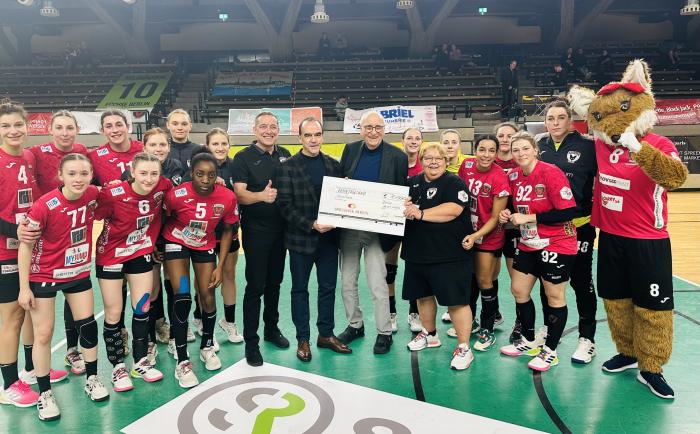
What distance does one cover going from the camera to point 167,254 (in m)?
3.46

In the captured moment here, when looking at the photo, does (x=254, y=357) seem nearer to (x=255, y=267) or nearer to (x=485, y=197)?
(x=255, y=267)

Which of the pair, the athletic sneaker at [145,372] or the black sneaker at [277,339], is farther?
the black sneaker at [277,339]

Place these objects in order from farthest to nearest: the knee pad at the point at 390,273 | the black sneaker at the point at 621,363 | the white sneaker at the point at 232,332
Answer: the knee pad at the point at 390,273 < the white sneaker at the point at 232,332 < the black sneaker at the point at 621,363

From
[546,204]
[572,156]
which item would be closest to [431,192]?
[546,204]

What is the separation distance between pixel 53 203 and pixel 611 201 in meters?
3.63

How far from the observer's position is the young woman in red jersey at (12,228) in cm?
307

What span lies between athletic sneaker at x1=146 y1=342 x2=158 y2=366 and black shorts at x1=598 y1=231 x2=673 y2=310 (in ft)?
11.3

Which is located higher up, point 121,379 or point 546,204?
point 546,204

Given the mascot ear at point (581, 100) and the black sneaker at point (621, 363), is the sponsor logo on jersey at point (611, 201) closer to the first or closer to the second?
the mascot ear at point (581, 100)

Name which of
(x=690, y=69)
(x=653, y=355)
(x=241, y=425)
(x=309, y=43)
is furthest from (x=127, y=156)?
(x=690, y=69)

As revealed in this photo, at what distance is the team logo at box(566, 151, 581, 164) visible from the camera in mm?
3621

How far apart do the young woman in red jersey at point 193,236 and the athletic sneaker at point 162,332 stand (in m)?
0.74

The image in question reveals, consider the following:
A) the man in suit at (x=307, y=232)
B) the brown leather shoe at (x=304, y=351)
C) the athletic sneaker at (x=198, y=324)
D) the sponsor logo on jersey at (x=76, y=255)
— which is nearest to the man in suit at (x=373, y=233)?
the man in suit at (x=307, y=232)

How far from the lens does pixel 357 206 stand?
362 centimetres
